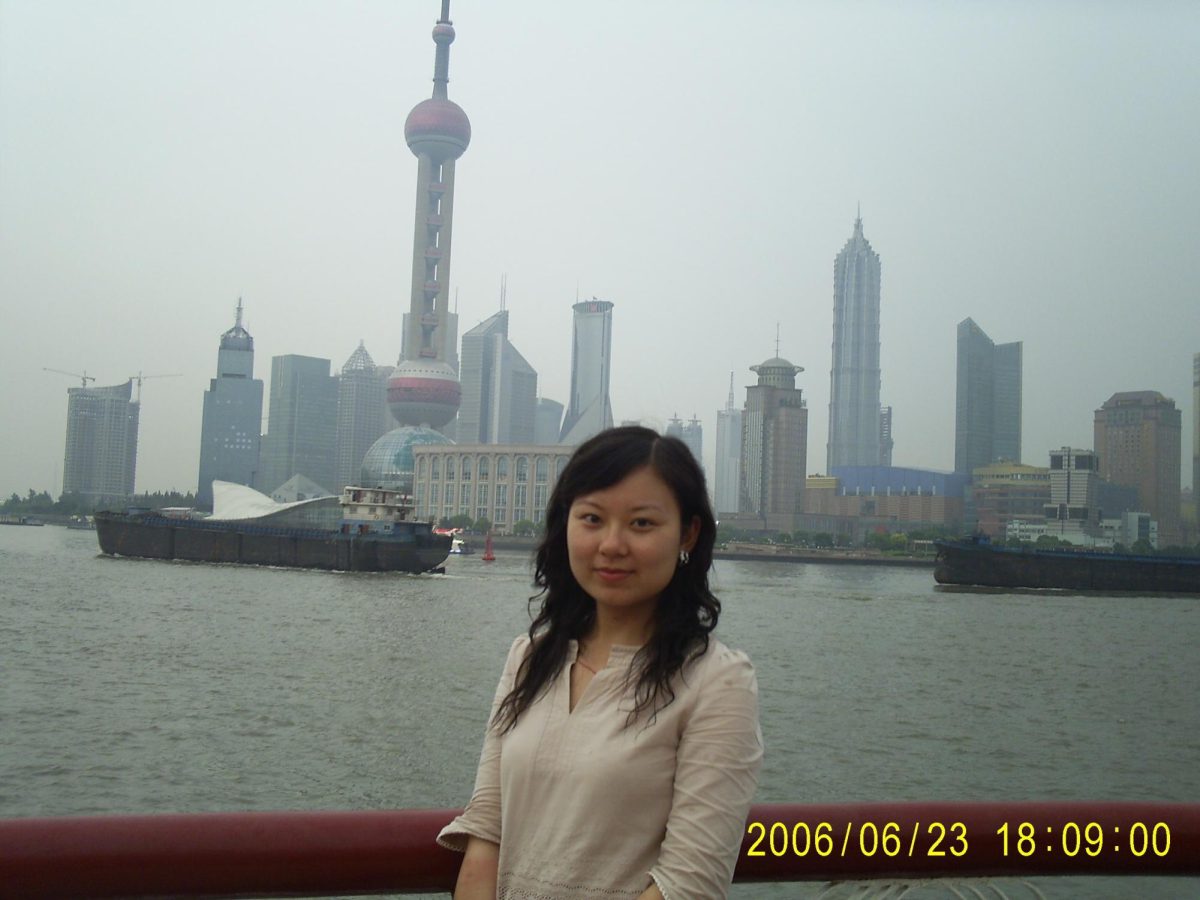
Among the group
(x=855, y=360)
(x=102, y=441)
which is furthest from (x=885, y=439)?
(x=102, y=441)

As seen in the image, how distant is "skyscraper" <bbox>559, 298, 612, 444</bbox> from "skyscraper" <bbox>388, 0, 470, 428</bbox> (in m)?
13.4

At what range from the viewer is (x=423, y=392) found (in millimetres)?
95750

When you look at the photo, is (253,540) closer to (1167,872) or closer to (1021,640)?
(1021,640)

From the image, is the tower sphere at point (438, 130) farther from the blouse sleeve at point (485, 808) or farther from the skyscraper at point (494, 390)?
the blouse sleeve at point (485, 808)

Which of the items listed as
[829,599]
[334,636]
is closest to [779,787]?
[334,636]

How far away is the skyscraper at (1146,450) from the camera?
243ft

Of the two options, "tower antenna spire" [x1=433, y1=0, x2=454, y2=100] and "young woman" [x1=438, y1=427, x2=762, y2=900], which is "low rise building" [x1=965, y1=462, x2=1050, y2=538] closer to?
"tower antenna spire" [x1=433, y1=0, x2=454, y2=100]

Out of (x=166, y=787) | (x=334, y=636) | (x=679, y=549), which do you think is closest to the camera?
(x=679, y=549)

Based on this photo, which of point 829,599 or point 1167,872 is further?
point 829,599

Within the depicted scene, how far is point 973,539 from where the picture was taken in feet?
141

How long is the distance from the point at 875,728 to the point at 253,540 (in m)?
33.6

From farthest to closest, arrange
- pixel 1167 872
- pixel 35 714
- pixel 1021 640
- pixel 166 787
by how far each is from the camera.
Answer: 1. pixel 1021 640
2. pixel 35 714
3. pixel 166 787
4. pixel 1167 872

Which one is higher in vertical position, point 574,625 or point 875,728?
point 574,625

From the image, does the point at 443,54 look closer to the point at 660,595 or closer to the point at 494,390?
the point at 494,390
